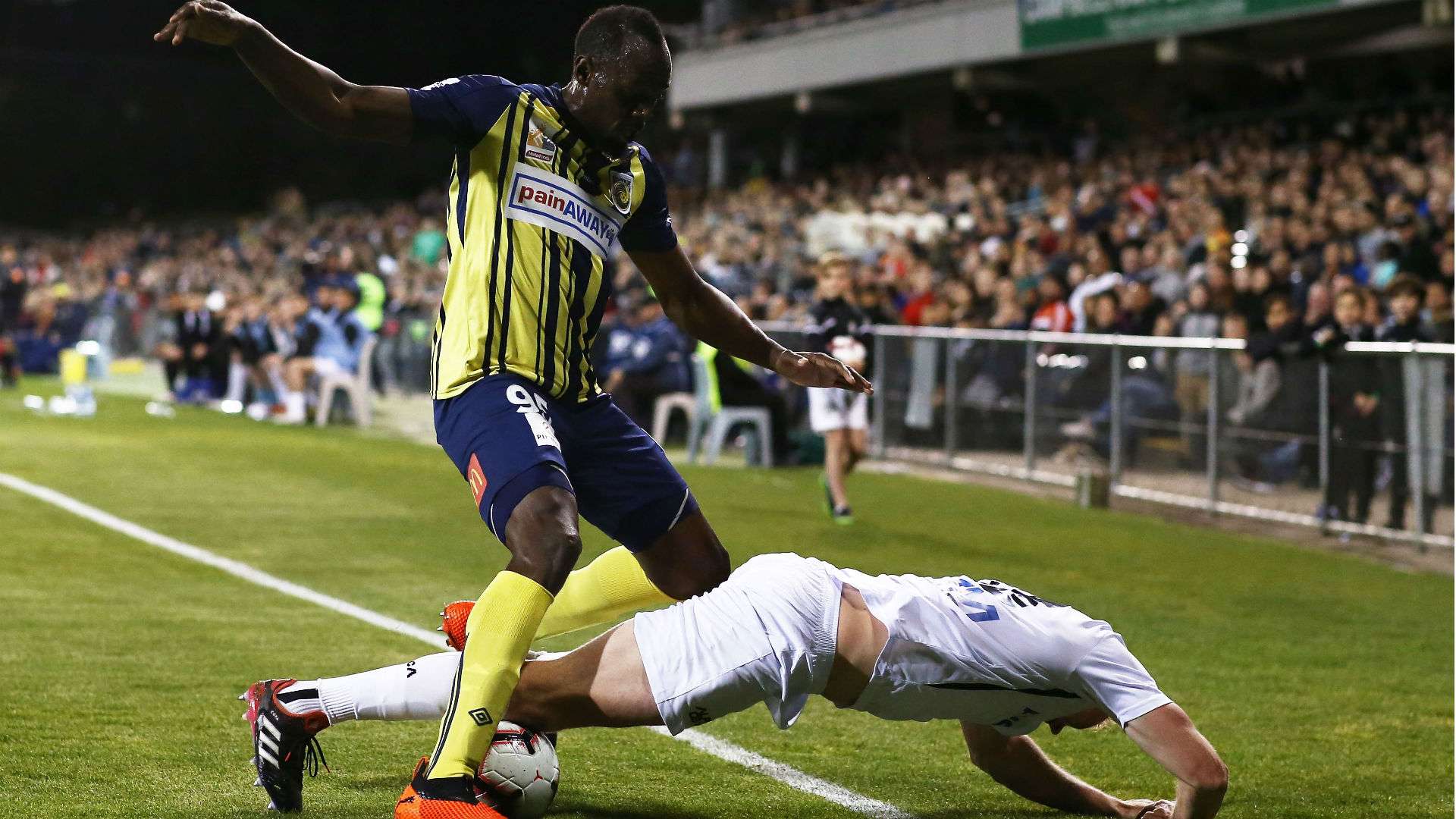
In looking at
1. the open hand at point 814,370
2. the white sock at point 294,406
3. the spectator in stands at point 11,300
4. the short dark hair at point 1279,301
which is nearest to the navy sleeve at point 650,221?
the open hand at point 814,370

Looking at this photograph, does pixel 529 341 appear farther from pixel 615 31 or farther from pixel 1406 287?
pixel 1406 287

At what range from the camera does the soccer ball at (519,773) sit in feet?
13.6

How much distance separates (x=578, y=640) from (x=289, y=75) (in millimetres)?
3558

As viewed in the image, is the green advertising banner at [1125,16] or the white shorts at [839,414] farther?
the green advertising banner at [1125,16]

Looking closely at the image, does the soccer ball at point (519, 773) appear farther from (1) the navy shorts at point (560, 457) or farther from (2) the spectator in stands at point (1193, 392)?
(2) the spectator in stands at point (1193, 392)

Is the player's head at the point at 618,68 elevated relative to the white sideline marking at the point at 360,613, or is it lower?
elevated

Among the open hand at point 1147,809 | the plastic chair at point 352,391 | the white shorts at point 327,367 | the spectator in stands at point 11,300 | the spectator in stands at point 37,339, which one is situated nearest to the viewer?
the open hand at point 1147,809

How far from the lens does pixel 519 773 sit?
417 cm

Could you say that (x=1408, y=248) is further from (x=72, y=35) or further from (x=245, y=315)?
(x=72, y=35)

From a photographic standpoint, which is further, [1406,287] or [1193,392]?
[1193,392]

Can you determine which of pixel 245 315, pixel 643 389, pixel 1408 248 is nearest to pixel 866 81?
pixel 245 315

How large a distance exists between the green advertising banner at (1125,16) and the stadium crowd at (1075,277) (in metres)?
1.63

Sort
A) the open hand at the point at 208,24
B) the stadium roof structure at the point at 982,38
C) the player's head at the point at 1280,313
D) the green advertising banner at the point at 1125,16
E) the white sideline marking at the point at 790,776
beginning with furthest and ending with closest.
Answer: the stadium roof structure at the point at 982,38 → the green advertising banner at the point at 1125,16 → the player's head at the point at 1280,313 → the white sideline marking at the point at 790,776 → the open hand at the point at 208,24

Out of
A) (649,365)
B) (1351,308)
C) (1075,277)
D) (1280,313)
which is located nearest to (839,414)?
(1280,313)
